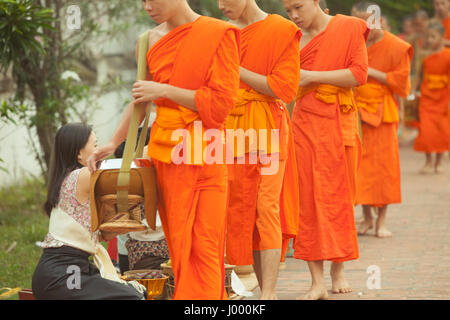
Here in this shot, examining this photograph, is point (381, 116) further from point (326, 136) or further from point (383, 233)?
point (326, 136)

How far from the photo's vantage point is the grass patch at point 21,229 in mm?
6336

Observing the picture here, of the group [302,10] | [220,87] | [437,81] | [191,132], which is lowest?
[437,81]

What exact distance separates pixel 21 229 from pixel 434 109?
7.37 m

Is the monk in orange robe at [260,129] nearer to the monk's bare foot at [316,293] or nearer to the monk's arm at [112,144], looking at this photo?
the monk's bare foot at [316,293]

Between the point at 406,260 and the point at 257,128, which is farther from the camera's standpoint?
the point at 406,260

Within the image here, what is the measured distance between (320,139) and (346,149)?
244 mm

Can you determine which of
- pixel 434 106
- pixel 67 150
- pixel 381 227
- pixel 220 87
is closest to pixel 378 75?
pixel 381 227

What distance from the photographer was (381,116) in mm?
8125

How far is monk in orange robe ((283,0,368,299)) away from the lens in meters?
5.63

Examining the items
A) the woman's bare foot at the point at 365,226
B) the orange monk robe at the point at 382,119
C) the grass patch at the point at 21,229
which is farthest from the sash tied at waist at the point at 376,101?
the grass patch at the point at 21,229

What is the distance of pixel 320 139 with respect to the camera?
5668 mm

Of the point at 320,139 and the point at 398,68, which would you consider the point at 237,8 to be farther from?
the point at 398,68
